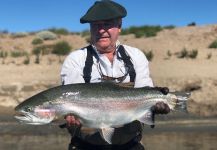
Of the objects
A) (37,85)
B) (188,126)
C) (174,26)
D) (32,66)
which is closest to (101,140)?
(188,126)

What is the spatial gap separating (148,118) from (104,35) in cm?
80

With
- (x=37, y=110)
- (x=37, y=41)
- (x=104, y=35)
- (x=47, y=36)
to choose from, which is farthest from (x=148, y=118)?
(x=47, y=36)

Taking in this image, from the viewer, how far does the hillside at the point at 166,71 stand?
20.0 metres

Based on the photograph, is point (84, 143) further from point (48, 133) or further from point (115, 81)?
point (48, 133)

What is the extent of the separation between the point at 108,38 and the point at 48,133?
1031 cm

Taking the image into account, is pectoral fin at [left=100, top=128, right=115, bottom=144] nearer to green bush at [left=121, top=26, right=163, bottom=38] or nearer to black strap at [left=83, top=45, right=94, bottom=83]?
black strap at [left=83, top=45, right=94, bottom=83]

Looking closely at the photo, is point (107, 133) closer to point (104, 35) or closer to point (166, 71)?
point (104, 35)

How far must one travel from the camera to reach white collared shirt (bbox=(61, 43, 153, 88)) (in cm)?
634

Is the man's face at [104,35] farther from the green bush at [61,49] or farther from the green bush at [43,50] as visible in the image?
the green bush at [43,50]

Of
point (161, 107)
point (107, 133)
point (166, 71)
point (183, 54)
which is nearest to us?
point (107, 133)

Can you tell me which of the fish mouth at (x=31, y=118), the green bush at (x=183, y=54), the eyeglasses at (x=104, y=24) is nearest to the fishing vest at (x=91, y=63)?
the eyeglasses at (x=104, y=24)

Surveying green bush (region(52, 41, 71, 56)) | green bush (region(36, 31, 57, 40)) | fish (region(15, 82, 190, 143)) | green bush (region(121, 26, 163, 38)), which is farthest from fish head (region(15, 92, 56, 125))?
green bush (region(36, 31, 57, 40))

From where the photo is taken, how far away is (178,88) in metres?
20.1

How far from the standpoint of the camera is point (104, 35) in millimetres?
6355
